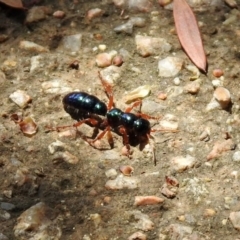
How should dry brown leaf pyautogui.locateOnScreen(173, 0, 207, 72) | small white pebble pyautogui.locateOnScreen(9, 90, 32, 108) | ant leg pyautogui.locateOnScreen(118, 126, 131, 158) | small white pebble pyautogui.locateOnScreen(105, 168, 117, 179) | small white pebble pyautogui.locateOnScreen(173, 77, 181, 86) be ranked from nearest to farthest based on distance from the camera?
small white pebble pyautogui.locateOnScreen(105, 168, 117, 179) < ant leg pyautogui.locateOnScreen(118, 126, 131, 158) < small white pebble pyautogui.locateOnScreen(9, 90, 32, 108) < small white pebble pyautogui.locateOnScreen(173, 77, 181, 86) < dry brown leaf pyautogui.locateOnScreen(173, 0, 207, 72)

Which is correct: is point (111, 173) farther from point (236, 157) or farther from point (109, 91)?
point (236, 157)

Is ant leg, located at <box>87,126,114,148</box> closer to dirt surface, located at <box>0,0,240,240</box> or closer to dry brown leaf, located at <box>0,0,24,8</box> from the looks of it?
dirt surface, located at <box>0,0,240,240</box>

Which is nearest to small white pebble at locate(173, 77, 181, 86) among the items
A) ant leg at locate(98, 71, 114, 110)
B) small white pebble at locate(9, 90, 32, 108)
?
ant leg at locate(98, 71, 114, 110)

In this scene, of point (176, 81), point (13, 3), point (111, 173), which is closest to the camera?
point (111, 173)

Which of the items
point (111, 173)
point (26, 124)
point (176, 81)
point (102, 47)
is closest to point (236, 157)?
point (176, 81)

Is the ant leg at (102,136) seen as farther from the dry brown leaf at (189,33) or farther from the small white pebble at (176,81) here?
the dry brown leaf at (189,33)
